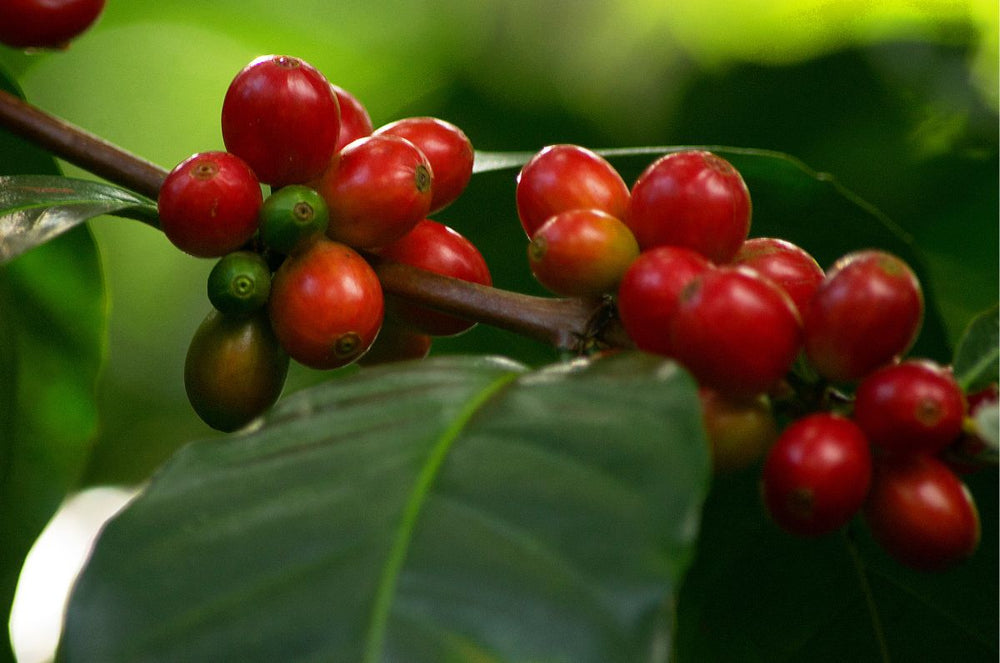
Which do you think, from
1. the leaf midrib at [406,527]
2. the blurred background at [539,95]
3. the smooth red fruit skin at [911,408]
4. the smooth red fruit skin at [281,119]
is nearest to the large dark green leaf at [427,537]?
the leaf midrib at [406,527]

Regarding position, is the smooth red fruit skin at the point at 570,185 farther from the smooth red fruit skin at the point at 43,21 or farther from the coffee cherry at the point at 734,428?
the smooth red fruit skin at the point at 43,21

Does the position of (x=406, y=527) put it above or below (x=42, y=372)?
above

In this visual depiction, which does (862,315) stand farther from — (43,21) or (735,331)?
(43,21)

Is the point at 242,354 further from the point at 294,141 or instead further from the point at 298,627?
the point at 298,627

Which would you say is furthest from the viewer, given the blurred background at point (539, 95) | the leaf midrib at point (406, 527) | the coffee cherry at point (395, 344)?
the blurred background at point (539, 95)

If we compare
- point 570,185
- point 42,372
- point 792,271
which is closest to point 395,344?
point 570,185

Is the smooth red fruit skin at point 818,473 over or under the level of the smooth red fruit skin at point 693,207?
under
